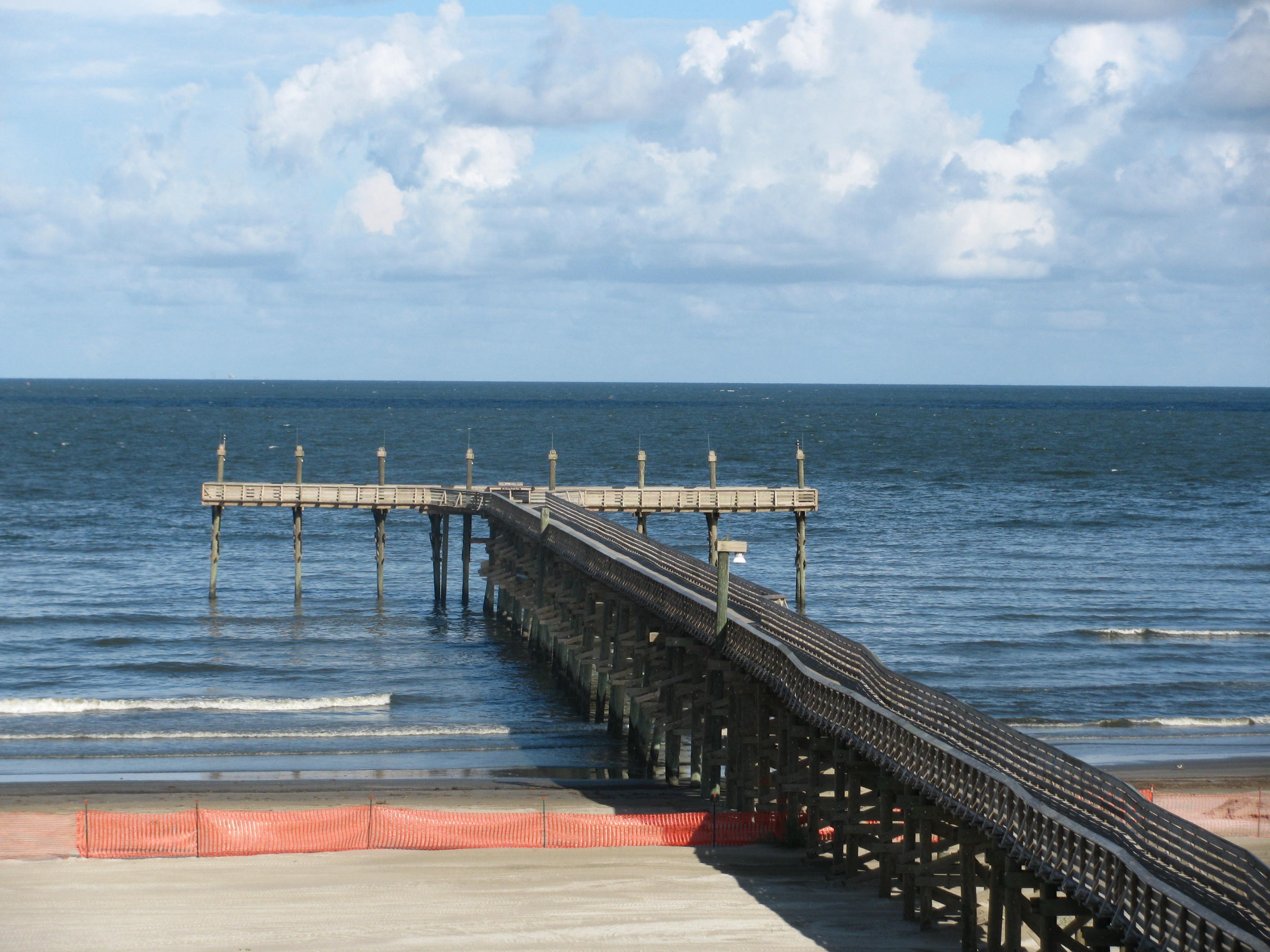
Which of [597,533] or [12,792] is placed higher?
[597,533]

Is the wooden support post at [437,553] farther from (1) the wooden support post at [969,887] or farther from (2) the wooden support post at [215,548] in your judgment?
(1) the wooden support post at [969,887]

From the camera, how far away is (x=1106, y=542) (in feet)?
228

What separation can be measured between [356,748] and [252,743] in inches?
95.7

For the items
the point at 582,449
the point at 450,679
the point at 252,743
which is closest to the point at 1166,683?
the point at 450,679

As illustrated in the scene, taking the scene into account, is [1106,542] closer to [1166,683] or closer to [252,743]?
[1166,683]

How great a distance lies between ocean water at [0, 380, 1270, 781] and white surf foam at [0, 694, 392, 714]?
0.34ft

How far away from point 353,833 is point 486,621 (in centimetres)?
2703

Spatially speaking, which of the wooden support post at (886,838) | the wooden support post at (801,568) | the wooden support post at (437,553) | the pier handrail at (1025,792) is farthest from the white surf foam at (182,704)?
the wooden support post at (886,838)

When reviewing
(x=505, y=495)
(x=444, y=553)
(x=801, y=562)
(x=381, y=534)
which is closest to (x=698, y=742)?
(x=505, y=495)

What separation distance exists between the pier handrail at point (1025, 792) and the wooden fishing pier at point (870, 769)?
32mm

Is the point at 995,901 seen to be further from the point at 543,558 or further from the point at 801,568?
the point at 801,568

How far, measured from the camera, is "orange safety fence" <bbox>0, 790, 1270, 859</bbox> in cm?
2281

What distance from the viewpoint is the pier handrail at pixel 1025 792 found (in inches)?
522

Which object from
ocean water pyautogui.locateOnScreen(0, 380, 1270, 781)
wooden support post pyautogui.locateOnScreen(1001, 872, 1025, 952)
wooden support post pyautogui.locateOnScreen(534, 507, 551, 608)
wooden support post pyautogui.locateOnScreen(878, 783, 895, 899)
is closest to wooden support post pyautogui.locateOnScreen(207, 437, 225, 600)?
ocean water pyautogui.locateOnScreen(0, 380, 1270, 781)
